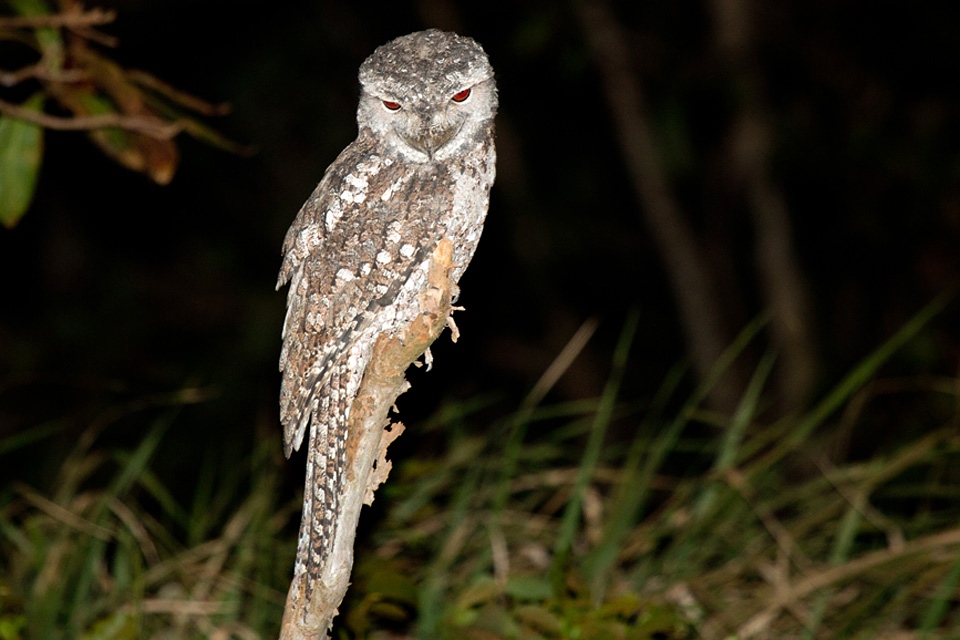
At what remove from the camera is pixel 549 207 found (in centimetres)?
713

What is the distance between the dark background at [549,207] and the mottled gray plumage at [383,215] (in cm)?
332

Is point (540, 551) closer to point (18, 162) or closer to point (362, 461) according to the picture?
point (362, 461)

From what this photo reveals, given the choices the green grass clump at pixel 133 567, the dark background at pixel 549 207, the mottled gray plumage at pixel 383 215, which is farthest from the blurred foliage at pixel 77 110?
the dark background at pixel 549 207

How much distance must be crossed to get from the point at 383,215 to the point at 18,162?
2.62ft

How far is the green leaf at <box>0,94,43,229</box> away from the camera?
217 cm

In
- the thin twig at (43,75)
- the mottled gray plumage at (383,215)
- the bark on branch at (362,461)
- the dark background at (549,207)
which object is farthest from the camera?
the dark background at (549,207)

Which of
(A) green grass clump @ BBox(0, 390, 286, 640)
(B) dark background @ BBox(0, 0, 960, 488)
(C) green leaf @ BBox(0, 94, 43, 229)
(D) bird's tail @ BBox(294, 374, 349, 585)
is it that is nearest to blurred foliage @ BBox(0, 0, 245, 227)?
(C) green leaf @ BBox(0, 94, 43, 229)

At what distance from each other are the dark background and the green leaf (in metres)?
3.40

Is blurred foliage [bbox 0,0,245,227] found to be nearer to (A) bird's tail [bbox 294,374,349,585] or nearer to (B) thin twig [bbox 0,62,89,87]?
(B) thin twig [bbox 0,62,89,87]

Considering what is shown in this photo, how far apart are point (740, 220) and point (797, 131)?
0.96m

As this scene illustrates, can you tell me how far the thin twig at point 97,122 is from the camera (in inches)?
85.6

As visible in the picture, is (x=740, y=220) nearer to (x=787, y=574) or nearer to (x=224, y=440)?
(x=224, y=440)

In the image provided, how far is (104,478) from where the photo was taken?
20.3ft

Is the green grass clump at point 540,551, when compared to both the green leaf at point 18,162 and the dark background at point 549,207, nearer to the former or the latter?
the green leaf at point 18,162
